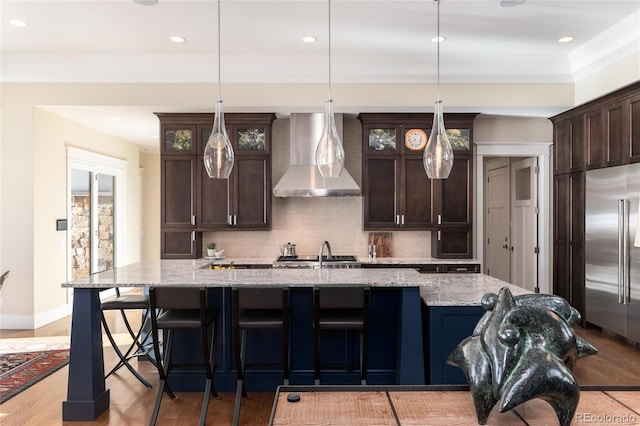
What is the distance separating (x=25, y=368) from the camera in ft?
12.9

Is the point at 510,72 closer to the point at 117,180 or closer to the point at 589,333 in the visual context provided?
the point at 589,333

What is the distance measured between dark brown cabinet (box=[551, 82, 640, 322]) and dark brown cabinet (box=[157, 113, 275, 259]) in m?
3.66

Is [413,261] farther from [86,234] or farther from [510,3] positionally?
[86,234]

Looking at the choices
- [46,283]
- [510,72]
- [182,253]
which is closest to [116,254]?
[46,283]

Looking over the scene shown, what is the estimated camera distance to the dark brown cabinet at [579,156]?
4.36 metres

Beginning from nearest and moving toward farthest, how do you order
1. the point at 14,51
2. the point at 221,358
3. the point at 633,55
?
the point at 221,358 → the point at 633,55 → the point at 14,51

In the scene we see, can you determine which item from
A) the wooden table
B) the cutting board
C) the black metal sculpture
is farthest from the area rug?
the cutting board

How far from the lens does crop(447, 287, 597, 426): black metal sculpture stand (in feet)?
3.78

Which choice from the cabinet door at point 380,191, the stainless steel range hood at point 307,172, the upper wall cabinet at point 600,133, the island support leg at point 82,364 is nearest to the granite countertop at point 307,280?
the island support leg at point 82,364

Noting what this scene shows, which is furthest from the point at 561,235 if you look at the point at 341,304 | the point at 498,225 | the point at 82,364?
the point at 82,364

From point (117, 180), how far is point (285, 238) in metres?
3.62

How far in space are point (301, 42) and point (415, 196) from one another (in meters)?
2.34

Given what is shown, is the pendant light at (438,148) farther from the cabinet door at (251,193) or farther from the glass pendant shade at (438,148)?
the cabinet door at (251,193)

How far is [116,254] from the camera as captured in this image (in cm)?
773
